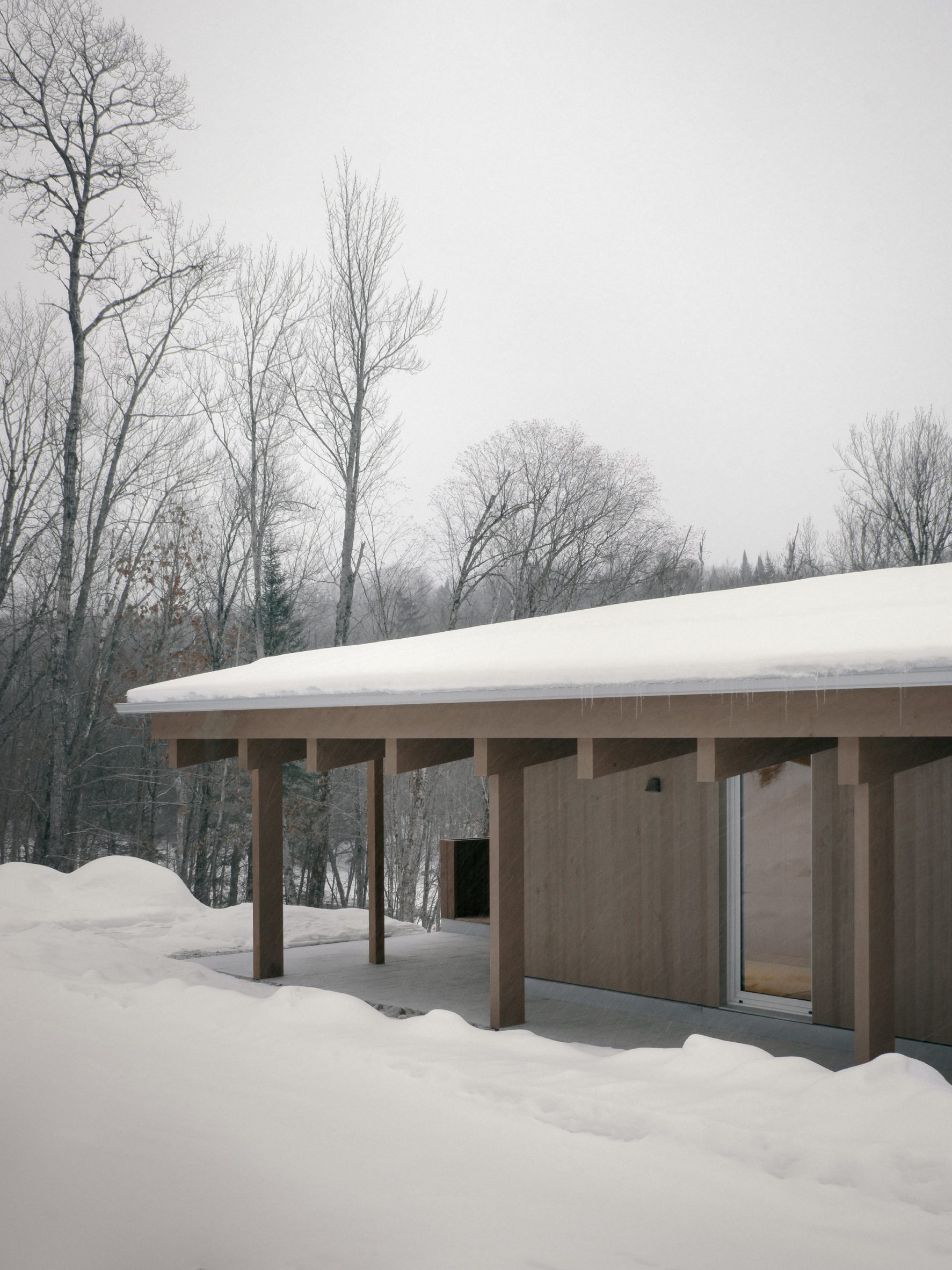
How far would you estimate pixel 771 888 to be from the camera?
6.32 meters

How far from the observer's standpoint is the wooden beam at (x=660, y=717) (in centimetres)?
435

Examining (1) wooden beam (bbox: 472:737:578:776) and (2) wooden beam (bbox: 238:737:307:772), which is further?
(2) wooden beam (bbox: 238:737:307:772)

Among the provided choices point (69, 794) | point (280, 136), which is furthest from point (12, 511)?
point (280, 136)

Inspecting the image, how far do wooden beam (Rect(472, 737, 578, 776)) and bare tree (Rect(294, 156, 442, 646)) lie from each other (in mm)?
14702

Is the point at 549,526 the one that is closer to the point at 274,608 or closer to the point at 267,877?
the point at 274,608

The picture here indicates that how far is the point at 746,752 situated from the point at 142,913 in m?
8.35

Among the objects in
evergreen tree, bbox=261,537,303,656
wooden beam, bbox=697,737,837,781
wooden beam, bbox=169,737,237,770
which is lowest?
wooden beam, bbox=169,737,237,770

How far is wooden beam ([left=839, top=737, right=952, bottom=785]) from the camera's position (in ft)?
15.0

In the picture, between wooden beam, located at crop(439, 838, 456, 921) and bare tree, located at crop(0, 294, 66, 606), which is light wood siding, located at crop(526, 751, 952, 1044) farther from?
bare tree, located at crop(0, 294, 66, 606)

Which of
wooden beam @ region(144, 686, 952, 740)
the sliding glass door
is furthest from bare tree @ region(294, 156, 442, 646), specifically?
the sliding glass door

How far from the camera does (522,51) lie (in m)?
41.4

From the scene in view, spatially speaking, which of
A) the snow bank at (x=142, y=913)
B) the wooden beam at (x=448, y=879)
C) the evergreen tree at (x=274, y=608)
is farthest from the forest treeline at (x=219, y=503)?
the wooden beam at (x=448, y=879)

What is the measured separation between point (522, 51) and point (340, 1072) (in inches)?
1747

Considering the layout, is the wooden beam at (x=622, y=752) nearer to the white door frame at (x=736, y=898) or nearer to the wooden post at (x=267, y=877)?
the white door frame at (x=736, y=898)
